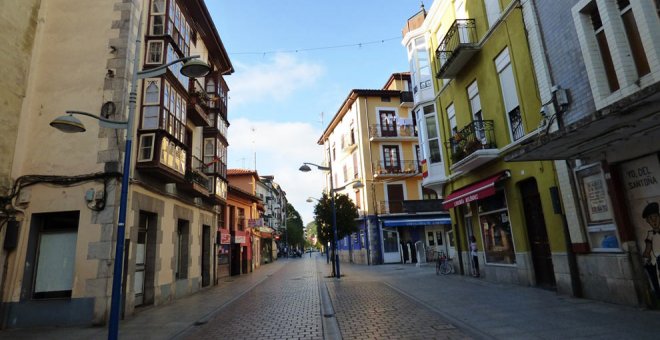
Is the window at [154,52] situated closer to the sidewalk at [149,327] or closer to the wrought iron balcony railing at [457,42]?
the sidewalk at [149,327]

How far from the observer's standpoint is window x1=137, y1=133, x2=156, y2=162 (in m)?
10.9

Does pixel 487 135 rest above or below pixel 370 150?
below

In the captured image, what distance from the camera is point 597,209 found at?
832 cm

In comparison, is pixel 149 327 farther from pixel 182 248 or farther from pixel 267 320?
pixel 182 248

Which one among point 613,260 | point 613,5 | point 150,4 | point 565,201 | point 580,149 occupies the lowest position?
point 613,260

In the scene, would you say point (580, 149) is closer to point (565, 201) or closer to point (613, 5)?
point (565, 201)

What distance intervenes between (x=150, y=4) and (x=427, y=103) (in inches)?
463

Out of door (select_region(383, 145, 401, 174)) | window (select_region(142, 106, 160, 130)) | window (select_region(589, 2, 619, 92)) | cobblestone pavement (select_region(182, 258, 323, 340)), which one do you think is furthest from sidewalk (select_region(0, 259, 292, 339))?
door (select_region(383, 145, 401, 174))

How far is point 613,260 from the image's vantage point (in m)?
7.80

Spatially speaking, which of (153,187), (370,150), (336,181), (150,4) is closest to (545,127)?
(153,187)

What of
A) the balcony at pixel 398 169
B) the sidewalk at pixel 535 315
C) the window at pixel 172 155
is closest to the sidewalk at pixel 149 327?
the window at pixel 172 155

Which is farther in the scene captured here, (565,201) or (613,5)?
(565,201)

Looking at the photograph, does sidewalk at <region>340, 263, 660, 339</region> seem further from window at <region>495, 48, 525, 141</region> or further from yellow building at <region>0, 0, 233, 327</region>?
yellow building at <region>0, 0, 233, 327</region>

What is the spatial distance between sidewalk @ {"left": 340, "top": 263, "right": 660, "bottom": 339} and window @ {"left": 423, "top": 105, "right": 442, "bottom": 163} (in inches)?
285
